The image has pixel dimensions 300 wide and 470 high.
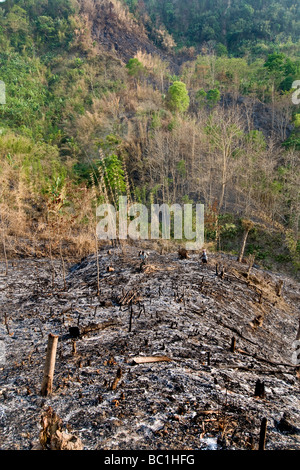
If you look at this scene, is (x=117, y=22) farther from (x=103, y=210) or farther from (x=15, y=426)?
(x=15, y=426)

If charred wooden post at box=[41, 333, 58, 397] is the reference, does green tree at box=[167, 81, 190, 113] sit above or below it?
above

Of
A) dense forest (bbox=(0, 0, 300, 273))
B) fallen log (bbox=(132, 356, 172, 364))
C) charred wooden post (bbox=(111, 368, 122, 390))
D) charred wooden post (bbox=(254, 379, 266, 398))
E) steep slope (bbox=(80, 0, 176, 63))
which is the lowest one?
charred wooden post (bbox=(254, 379, 266, 398))

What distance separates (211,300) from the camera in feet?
14.9

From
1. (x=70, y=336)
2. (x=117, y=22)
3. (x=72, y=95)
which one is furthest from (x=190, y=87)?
(x=70, y=336)

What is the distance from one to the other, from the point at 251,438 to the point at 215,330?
1.73 m

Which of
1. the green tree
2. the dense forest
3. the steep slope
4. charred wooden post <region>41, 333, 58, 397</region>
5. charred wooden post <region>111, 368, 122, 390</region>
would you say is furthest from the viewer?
the steep slope

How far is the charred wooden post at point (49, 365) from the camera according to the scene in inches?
87.0

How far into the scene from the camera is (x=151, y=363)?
280cm

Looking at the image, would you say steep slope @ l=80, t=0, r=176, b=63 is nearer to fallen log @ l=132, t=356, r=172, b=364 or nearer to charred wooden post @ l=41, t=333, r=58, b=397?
fallen log @ l=132, t=356, r=172, b=364

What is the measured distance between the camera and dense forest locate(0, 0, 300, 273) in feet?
29.3

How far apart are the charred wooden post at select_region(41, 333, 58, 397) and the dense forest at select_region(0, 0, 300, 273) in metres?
3.21

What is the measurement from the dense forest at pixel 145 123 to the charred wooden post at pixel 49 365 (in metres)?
3.21

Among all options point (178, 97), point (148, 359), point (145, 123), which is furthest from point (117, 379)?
point (178, 97)

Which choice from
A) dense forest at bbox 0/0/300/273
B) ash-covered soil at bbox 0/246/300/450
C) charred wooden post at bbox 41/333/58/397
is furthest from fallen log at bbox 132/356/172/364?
dense forest at bbox 0/0/300/273
